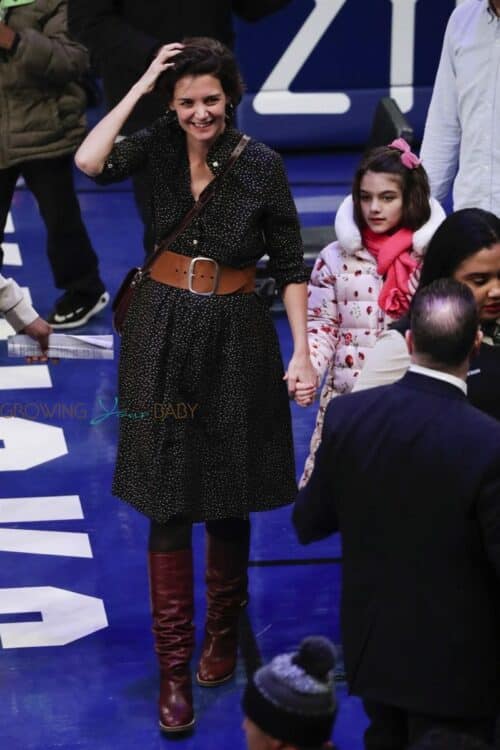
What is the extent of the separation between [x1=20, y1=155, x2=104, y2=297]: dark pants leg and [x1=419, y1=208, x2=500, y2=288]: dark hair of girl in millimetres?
3528

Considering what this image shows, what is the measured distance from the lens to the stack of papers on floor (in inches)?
189

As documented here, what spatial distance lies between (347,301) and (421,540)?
Result: 1.68 m

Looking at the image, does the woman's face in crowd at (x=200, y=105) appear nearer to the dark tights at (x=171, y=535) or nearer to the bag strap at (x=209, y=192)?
the bag strap at (x=209, y=192)

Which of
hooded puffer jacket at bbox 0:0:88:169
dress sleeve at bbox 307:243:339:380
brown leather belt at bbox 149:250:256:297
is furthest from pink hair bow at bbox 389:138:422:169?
hooded puffer jacket at bbox 0:0:88:169

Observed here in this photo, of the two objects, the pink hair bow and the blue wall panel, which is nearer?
the pink hair bow

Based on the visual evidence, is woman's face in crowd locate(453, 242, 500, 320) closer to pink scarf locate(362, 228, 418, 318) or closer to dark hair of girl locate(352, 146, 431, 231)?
pink scarf locate(362, 228, 418, 318)

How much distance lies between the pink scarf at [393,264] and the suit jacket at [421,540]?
4.54 feet

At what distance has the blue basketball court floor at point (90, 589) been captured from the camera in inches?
175

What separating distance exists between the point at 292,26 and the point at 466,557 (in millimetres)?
7695

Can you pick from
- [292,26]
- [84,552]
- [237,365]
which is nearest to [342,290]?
[237,365]

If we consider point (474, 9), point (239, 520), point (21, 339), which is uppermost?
point (474, 9)

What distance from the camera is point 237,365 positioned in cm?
436

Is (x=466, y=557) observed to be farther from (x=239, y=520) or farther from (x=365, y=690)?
(x=239, y=520)

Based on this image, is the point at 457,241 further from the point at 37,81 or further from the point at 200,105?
the point at 37,81
